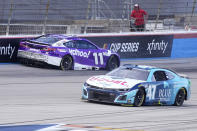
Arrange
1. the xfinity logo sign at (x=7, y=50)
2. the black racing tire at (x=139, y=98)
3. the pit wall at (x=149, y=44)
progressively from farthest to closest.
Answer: the pit wall at (x=149, y=44), the xfinity logo sign at (x=7, y=50), the black racing tire at (x=139, y=98)

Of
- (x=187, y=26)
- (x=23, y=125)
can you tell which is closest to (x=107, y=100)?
(x=23, y=125)

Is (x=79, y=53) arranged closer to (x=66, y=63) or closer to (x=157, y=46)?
→ (x=66, y=63)

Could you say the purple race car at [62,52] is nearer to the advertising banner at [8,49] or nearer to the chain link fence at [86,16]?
the advertising banner at [8,49]

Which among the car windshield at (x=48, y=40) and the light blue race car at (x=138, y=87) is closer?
the light blue race car at (x=138, y=87)

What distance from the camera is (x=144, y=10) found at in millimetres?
29766

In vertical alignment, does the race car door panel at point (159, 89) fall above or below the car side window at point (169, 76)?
below

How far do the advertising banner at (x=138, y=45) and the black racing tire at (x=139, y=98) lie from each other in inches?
511

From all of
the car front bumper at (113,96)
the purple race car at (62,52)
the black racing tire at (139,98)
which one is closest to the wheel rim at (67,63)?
the purple race car at (62,52)

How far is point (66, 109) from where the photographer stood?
40.4ft

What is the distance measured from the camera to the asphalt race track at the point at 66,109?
10.2m

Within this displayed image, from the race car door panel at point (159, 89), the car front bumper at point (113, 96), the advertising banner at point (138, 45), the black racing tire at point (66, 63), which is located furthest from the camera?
the advertising banner at point (138, 45)

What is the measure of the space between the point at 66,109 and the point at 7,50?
10.9m

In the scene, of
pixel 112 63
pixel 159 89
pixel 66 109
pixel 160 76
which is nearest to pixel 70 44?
pixel 112 63

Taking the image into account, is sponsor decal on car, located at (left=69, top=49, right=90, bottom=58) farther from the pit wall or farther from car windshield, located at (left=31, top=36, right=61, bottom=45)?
the pit wall
